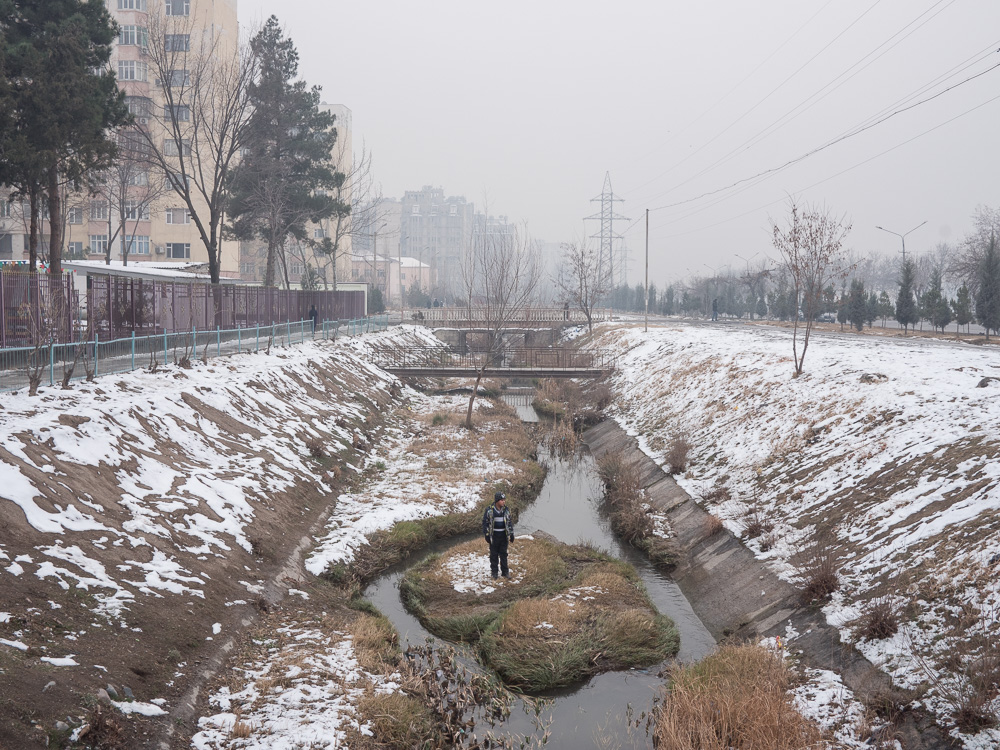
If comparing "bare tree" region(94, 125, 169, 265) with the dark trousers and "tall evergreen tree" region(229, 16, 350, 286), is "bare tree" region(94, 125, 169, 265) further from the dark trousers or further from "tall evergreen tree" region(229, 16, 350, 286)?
the dark trousers

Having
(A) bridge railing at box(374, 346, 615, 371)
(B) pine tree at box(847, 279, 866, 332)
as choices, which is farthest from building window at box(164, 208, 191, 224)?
(B) pine tree at box(847, 279, 866, 332)

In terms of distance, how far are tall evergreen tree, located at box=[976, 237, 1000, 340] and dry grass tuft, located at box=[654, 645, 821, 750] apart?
3516cm

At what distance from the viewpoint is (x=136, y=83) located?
60.8 metres

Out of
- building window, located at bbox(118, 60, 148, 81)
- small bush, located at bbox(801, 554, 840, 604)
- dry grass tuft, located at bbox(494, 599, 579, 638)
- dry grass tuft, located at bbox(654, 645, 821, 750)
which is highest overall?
building window, located at bbox(118, 60, 148, 81)

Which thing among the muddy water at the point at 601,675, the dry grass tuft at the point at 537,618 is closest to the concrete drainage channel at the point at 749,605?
the muddy water at the point at 601,675

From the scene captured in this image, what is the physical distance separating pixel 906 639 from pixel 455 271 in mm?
171309

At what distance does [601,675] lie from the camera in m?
11.7

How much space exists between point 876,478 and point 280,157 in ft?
123

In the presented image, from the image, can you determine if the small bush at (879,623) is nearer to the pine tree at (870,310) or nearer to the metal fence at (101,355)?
the metal fence at (101,355)

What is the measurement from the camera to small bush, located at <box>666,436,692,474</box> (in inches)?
850

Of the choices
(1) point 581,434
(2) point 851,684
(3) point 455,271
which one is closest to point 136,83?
(1) point 581,434

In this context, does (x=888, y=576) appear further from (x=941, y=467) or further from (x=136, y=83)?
(x=136, y=83)

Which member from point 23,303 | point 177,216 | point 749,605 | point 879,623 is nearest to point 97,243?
point 177,216

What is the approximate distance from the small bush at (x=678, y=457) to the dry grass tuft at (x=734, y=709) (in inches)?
432
